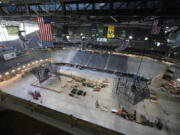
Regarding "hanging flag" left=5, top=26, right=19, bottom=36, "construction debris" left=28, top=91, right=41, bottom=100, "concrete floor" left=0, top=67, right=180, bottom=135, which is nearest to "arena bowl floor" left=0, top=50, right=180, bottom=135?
"concrete floor" left=0, top=67, right=180, bottom=135

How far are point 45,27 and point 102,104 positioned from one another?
7646 millimetres

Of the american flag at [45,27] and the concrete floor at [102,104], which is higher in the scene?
the american flag at [45,27]

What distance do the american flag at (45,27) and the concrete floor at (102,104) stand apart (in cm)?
484

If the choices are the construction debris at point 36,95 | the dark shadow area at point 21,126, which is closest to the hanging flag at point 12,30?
the construction debris at point 36,95

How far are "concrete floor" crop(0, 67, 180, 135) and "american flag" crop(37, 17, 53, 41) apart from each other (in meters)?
4.84

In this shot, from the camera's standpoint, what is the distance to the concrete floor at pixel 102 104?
619 centimetres

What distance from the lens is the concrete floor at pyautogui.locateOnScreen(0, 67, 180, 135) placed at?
619cm

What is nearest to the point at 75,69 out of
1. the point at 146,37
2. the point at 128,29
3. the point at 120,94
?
the point at 120,94

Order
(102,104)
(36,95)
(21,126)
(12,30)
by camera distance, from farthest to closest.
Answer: (12,30)
(36,95)
(102,104)
(21,126)

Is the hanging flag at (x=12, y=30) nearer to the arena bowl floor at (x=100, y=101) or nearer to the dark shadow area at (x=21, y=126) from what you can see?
the arena bowl floor at (x=100, y=101)

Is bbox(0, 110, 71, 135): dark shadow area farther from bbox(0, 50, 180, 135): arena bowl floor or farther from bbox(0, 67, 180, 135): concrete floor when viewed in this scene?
bbox(0, 67, 180, 135): concrete floor

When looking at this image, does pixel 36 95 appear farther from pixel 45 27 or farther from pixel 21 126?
pixel 45 27

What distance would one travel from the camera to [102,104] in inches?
312

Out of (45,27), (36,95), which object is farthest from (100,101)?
(45,27)
